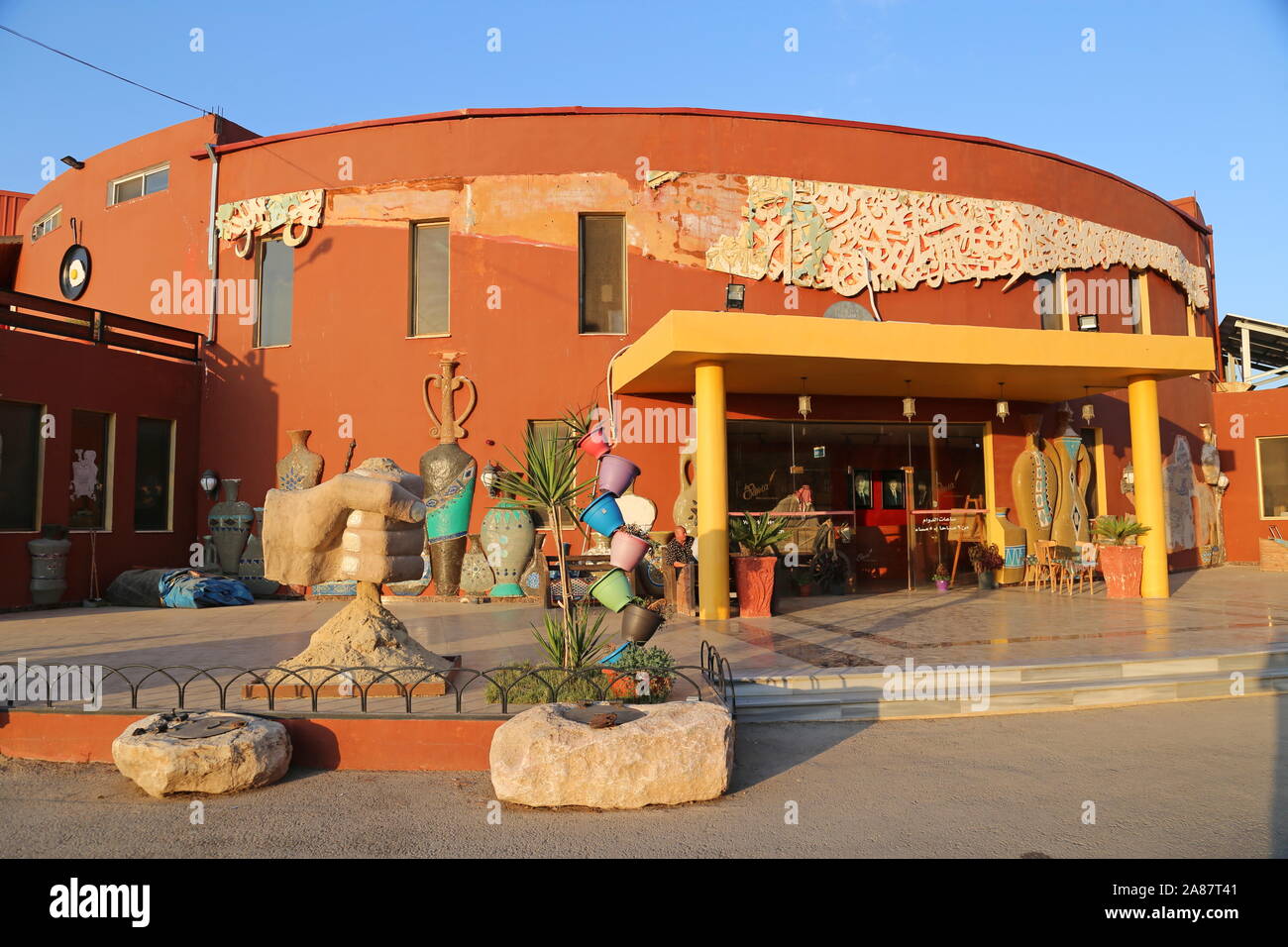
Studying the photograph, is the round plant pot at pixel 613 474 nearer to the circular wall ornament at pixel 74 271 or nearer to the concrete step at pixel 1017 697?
the concrete step at pixel 1017 697

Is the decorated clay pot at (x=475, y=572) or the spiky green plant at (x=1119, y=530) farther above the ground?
the spiky green plant at (x=1119, y=530)

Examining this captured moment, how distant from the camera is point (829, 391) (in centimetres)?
1227

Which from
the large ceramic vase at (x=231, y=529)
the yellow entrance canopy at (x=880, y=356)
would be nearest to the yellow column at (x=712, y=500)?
the yellow entrance canopy at (x=880, y=356)

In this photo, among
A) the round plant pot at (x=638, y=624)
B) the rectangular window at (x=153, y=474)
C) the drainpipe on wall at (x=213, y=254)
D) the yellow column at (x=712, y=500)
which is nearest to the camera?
the round plant pot at (x=638, y=624)

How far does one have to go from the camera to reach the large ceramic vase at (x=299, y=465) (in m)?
12.6

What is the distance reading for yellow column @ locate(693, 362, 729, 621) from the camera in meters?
9.48

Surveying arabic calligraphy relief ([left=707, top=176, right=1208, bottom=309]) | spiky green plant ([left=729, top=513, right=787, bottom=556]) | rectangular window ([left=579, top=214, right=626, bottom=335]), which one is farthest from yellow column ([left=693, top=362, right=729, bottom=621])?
arabic calligraphy relief ([left=707, top=176, right=1208, bottom=309])

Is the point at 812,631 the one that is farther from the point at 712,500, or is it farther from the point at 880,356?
the point at 880,356

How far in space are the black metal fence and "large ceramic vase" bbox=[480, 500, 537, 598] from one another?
19.3ft

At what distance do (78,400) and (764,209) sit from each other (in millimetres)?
9885

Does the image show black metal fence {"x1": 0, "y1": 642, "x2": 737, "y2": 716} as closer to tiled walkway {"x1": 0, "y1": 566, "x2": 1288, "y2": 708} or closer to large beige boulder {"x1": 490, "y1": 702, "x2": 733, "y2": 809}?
large beige boulder {"x1": 490, "y1": 702, "x2": 733, "y2": 809}

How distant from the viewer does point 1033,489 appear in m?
13.2

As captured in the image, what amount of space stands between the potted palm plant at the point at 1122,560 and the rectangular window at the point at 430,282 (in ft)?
31.2
